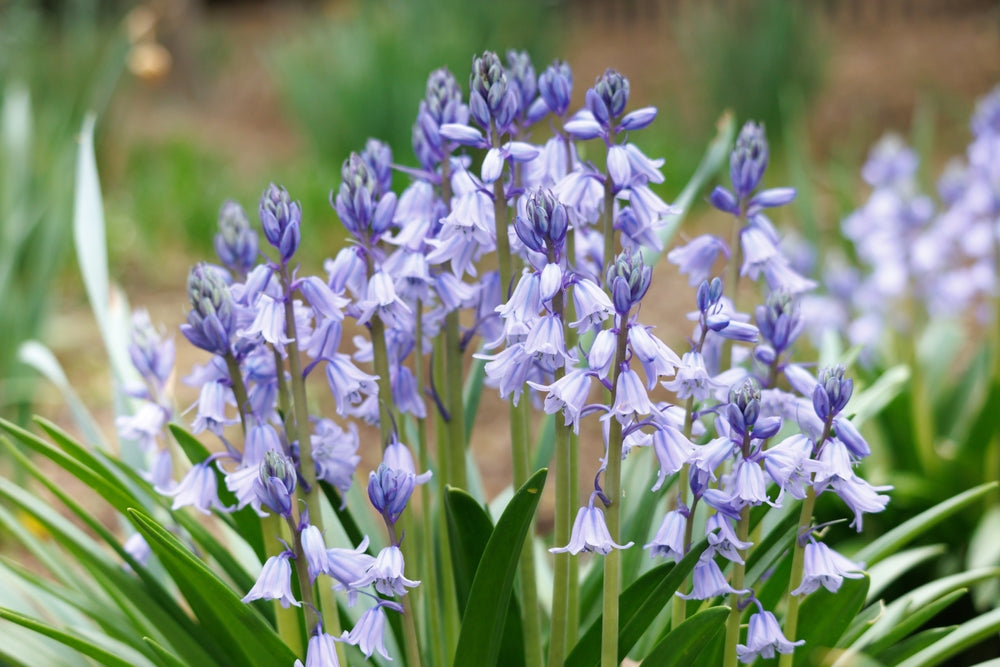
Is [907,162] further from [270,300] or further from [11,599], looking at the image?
[11,599]

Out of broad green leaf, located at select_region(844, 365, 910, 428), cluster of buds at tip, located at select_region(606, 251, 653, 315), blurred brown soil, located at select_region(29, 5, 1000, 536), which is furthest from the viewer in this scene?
blurred brown soil, located at select_region(29, 5, 1000, 536)

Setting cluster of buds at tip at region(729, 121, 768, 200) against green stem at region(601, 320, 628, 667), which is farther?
cluster of buds at tip at region(729, 121, 768, 200)

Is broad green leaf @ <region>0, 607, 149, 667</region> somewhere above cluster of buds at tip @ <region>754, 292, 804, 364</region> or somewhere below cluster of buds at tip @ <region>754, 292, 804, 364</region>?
below

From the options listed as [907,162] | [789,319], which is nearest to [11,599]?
[789,319]

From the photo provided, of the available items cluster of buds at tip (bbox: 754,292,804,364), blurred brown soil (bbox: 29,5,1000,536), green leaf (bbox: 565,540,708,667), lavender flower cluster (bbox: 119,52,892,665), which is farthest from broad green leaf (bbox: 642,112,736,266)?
blurred brown soil (bbox: 29,5,1000,536)

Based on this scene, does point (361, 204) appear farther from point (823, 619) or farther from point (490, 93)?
point (823, 619)

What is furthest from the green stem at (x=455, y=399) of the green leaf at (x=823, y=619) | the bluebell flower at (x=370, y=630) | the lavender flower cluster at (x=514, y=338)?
the green leaf at (x=823, y=619)

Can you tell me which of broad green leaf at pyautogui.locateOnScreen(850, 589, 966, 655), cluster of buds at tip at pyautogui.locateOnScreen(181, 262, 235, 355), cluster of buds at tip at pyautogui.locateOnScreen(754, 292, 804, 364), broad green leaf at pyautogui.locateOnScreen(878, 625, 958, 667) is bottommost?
broad green leaf at pyautogui.locateOnScreen(878, 625, 958, 667)

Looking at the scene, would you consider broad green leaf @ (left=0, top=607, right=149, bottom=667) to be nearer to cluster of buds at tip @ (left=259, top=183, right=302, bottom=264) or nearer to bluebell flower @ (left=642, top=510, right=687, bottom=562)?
cluster of buds at tip @ (left=259, top=183, right=302, bottom=264)
